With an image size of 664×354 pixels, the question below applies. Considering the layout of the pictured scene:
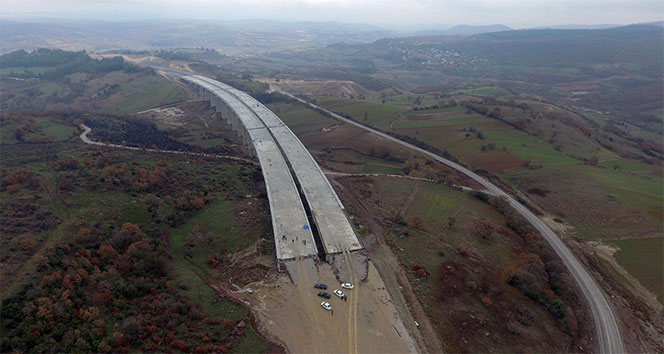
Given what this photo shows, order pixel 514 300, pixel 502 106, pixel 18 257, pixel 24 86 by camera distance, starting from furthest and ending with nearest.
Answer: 1. pixel 24 86
2. pixel 502 106
3. pixel 514 300
4. pixel 18 257

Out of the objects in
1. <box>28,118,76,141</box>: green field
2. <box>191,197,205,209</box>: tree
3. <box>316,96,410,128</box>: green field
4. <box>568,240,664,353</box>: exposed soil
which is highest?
<box>316,96,410,128</box>: green field

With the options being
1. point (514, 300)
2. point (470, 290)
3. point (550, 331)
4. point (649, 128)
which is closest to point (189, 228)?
point (470, 290)

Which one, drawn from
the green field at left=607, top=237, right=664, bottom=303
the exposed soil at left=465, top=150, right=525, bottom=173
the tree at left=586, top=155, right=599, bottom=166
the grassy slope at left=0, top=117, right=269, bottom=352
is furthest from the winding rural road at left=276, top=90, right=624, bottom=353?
the grassy slope at left=0, top=117, right=269, bottom=352

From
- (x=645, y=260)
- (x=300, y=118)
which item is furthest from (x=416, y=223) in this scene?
(x=300, y=118)

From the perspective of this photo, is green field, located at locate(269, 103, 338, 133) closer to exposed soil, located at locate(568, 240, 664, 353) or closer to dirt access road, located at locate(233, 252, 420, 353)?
dirt access road, located at locate(233, 252, 420, 353)

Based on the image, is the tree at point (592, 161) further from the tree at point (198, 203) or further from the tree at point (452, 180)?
the tree at point (198, 203)

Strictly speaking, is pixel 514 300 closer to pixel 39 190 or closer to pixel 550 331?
pixel 550 331
